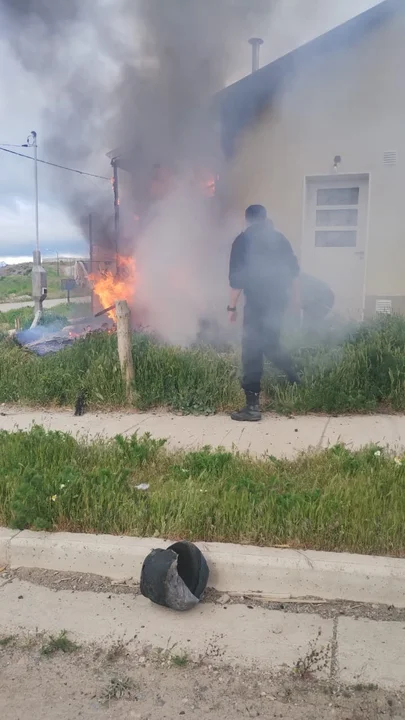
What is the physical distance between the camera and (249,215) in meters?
5.10

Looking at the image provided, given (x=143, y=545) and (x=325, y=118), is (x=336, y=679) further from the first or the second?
(x=325, y=118)

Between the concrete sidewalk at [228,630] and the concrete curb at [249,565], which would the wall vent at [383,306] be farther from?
the concrete sidewalk at [228,630]

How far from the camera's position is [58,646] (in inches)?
94.7

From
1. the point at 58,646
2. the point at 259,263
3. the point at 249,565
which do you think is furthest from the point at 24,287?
the point at 58,646

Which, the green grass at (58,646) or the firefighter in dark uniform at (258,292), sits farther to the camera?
the firefighter in dark uniform at (258,292)

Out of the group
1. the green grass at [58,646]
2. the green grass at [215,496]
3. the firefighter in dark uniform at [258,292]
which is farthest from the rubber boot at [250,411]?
the green grass at [58,646]

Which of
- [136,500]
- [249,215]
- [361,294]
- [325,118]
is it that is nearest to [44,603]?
[136,500]

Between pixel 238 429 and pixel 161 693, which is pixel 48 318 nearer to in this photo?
pixel 238 429

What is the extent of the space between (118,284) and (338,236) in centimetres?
347

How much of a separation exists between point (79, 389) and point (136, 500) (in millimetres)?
2502

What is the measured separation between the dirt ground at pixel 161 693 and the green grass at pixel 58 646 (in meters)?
0.04

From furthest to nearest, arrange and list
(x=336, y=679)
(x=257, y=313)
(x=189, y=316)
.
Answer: (x=189, y=316), (x=257, y=313), (x=336, y=679)

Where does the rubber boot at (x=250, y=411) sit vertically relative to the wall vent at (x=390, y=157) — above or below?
below

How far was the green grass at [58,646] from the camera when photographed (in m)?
2.38
